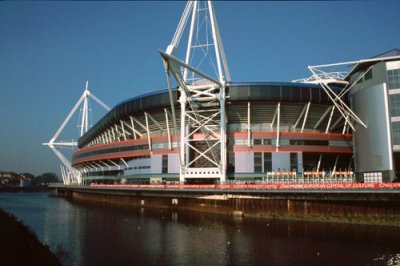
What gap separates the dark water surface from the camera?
29.2 metres

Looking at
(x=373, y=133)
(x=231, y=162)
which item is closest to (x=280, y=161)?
(x=231, y=162)

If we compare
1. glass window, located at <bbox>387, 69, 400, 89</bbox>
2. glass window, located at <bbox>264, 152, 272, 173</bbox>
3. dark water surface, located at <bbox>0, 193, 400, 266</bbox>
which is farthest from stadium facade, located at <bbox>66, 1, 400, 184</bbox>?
dark water surface, located at <bbox>0, 193, 400, 266</bbox>

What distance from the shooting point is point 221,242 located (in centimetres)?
3566

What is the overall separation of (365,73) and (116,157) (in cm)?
6273

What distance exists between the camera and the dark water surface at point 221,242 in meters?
29.2

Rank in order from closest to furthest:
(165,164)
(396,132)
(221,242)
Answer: (221,242)
(396,132)
(165,164)

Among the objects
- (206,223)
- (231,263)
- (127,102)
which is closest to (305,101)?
(206,223)

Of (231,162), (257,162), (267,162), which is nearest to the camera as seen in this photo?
(267,162)

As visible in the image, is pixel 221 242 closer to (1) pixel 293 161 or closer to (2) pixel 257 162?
(2) pixel 257 162

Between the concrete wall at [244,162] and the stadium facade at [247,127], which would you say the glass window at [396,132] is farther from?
the concrete wall at [244,162]

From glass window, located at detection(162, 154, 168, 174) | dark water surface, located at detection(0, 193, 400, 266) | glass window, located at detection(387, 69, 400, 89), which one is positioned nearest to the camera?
dark water surface, located at detection(0, 193, 400, 266)

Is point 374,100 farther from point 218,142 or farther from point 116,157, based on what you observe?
point 116,157

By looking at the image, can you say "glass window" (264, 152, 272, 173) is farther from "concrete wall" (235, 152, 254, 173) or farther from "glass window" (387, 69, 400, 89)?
"glass window" (387, 69, 400, 89)

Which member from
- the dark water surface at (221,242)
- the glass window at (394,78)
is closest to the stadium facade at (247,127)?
the glass window at (394,78)
